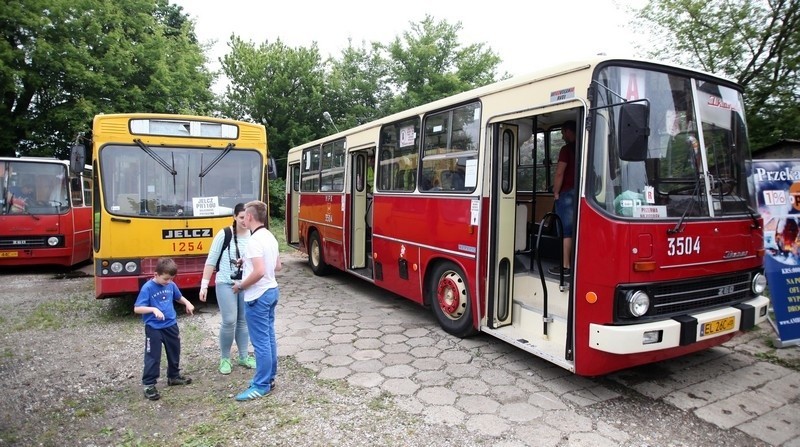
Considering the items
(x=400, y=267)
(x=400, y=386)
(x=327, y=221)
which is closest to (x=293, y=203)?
(x=327, y=221)

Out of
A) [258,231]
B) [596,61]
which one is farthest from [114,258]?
[596,61]

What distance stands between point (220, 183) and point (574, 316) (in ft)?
16.8

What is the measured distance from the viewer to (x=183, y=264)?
635 centimetres

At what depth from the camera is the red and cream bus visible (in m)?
3.60

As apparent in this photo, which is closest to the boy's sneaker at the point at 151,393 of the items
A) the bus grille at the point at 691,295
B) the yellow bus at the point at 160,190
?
the yellow bus at the point at 160,190

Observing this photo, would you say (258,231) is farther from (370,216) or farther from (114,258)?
(370,216)

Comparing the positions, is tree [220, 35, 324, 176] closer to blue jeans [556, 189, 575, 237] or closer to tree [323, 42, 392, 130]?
tree [323, 42, 392, 130]

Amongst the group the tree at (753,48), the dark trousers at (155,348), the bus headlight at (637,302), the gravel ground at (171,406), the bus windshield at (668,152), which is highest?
the tree at (753,48)

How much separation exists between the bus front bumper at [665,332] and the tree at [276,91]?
20.2m

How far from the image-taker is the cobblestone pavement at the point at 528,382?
3623 millimetres

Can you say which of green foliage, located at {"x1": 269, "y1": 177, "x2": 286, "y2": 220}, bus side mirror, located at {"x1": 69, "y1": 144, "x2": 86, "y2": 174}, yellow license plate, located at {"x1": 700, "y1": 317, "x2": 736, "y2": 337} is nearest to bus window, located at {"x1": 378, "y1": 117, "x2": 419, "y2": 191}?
yellow license plate, located at {"x1": 700, "y1": 317, "x2": 736, "y2": 337}

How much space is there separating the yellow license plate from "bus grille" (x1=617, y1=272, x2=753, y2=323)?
145 millimetres

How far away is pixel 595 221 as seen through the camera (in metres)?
3.64

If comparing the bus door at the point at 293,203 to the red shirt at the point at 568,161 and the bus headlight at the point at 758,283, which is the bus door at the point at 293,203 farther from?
the bus headlight at the point at 758,283
